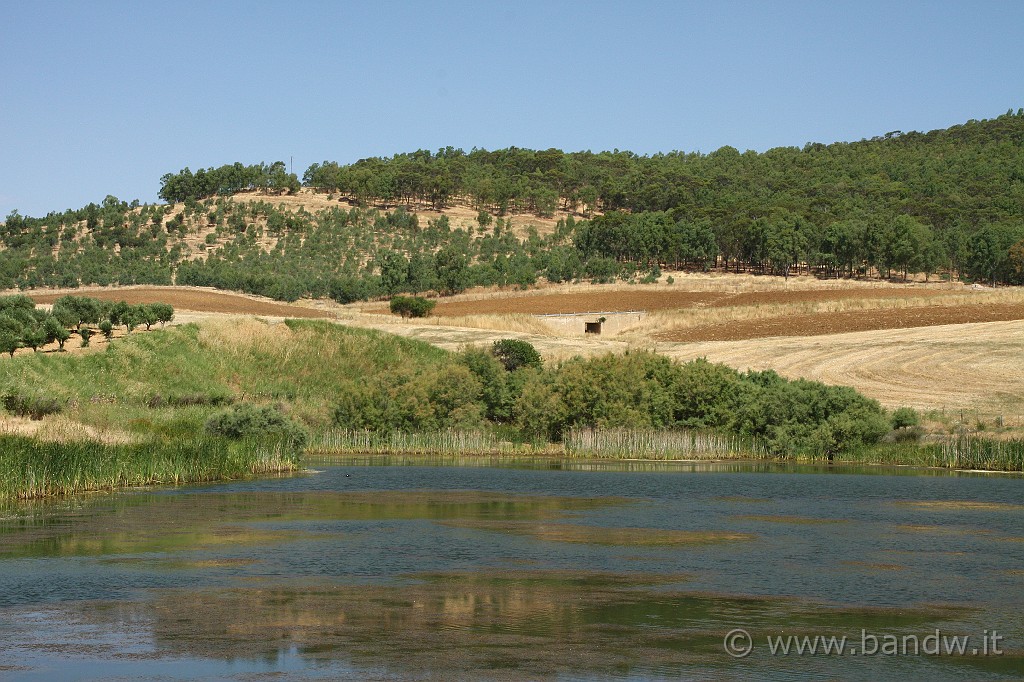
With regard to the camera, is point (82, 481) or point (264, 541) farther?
point (82, 481)

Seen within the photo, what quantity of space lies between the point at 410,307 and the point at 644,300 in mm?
23420

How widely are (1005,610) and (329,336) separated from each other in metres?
66.0

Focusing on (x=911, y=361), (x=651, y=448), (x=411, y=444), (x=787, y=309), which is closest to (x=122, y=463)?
(x=411, y=444)

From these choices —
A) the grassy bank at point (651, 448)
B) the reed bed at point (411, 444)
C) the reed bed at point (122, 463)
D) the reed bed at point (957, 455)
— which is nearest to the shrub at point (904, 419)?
the grassy bank at point (651, 448)

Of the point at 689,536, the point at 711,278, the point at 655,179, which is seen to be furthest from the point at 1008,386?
the point at 655,179

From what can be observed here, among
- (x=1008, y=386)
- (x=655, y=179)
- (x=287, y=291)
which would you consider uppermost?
(x=655, y=179)

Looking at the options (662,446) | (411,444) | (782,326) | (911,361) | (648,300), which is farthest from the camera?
(648,300)

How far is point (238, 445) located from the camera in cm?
4647

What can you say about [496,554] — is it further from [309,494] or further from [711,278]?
[711,278]

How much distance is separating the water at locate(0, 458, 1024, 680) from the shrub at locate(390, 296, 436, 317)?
6338 cm

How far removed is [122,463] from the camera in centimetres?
3950

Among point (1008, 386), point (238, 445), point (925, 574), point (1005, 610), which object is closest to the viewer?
point (1005, 610)

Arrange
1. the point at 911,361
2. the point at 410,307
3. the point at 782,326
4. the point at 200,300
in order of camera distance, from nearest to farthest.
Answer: the point at 911,361 < the point at 782,326 < the point at 410,307 < the point at 200,300

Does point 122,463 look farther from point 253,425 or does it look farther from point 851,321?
point 851,321
